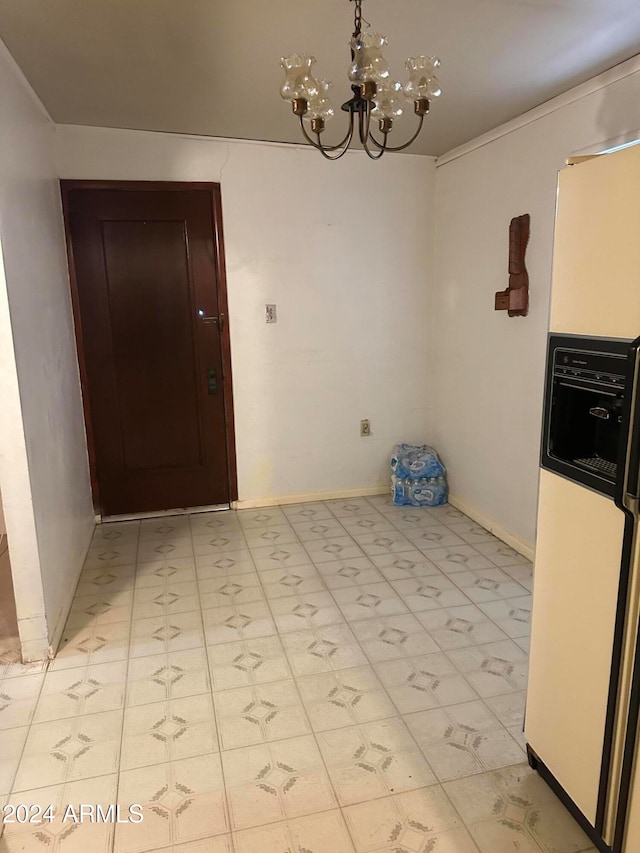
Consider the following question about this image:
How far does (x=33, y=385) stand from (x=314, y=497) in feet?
7.03

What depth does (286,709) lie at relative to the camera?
6.48 ft

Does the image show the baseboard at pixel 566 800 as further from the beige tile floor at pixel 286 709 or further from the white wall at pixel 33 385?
the white wall at pixel 33 385

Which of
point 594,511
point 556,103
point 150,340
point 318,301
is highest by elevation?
point 556,103

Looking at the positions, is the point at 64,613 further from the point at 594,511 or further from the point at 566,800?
the point at 594,511

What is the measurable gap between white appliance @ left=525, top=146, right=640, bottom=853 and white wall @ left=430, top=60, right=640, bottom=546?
56.0 inches

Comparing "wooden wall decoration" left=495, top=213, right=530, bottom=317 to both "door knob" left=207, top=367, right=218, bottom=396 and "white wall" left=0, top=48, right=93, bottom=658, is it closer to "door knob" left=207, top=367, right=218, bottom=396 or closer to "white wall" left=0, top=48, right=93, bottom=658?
"door knob" left=207, top=367, right=218, bottom=396

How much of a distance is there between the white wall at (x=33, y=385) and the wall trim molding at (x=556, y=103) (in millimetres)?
2310

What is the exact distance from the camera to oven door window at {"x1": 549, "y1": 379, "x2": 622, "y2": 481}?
138cm

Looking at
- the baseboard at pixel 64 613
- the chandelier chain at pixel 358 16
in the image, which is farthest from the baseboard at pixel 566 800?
the chandelier chain at pixel 358 16

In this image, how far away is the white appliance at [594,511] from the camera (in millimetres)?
1211

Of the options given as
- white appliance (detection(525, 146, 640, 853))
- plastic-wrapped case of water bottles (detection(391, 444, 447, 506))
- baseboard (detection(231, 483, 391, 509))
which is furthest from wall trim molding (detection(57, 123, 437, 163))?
white appliance (detection(525, 146, 640, 853))

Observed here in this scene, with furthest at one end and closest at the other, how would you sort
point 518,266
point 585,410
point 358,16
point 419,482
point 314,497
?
point 314,497 < point 419,482 < point 518,266 < point 358,16 < point 585,410

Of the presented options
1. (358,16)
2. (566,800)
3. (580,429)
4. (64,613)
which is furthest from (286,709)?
(358,16)

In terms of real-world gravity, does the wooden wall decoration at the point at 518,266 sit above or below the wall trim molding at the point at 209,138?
below
